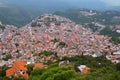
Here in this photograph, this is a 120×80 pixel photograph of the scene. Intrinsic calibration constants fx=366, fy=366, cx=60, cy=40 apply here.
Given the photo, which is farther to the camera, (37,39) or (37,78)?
(37,39)

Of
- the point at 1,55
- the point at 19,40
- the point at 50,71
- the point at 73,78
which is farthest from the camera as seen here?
the point at 19,40

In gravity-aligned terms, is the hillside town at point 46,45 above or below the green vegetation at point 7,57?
below

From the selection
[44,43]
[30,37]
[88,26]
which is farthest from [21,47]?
[88,26]

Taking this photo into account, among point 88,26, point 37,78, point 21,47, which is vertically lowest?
point 88,26

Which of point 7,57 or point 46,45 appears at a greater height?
point 7,57

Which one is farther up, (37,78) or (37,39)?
(37,78)

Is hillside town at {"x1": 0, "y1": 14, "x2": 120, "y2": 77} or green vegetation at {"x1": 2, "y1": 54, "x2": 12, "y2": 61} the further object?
green vegetation at {"x1": 2, "y1": 54, "x2": 12, "y2": 61}

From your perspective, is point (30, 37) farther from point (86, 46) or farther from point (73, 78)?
point (73, 78)

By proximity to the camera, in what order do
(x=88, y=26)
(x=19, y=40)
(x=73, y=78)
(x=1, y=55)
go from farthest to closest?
(x=88, y=26), (x=19, y=40), (x=1, y=55), (x=73, y=78)

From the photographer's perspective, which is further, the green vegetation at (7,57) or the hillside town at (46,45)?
the green vegetation at (7,57)

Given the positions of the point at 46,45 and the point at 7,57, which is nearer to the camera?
the point at 7,57

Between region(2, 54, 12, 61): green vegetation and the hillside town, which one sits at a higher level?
region(2, 54, 12, 61): green vegetation
